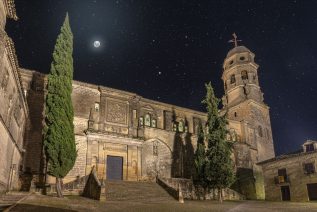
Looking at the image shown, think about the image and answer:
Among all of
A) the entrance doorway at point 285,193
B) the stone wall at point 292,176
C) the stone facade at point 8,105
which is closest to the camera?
the stone facade at point 8,105

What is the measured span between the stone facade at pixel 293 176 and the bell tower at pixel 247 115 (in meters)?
2.81

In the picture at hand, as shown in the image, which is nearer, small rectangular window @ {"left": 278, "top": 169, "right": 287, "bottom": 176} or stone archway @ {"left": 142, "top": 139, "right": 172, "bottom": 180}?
stone archway @ {"left": 142, "top": 139, "right": 172, "bottom": 180}

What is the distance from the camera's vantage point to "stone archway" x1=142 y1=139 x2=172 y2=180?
3108 centimetres

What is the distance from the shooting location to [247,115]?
42.0 m

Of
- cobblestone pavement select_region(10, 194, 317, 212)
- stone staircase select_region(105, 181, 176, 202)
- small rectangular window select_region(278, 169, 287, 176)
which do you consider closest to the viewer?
cobblestone pavement select_region(10, 194, 317, 212)

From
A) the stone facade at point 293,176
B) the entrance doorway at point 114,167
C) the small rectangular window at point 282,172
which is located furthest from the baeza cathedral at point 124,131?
the small rectangular window at point 282,172

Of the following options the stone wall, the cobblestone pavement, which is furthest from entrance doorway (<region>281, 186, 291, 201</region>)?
the cobblestone pavement

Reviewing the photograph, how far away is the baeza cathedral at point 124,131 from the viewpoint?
805 inches

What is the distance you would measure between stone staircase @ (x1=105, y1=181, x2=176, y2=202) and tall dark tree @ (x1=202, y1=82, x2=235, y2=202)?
4.95m

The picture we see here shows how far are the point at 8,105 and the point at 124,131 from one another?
14180mm

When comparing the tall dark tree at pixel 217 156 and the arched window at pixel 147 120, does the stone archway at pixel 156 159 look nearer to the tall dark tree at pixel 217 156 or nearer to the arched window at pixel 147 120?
the arched window at pixel 147 120

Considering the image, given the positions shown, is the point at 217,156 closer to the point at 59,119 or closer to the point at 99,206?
the point at 99,206

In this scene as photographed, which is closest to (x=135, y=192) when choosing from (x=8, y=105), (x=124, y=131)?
(x=124, y=131)

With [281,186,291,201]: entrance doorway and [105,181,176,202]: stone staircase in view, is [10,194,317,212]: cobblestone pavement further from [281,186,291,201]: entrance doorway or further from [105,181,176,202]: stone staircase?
[281,186,291,201]: entrance doorway
